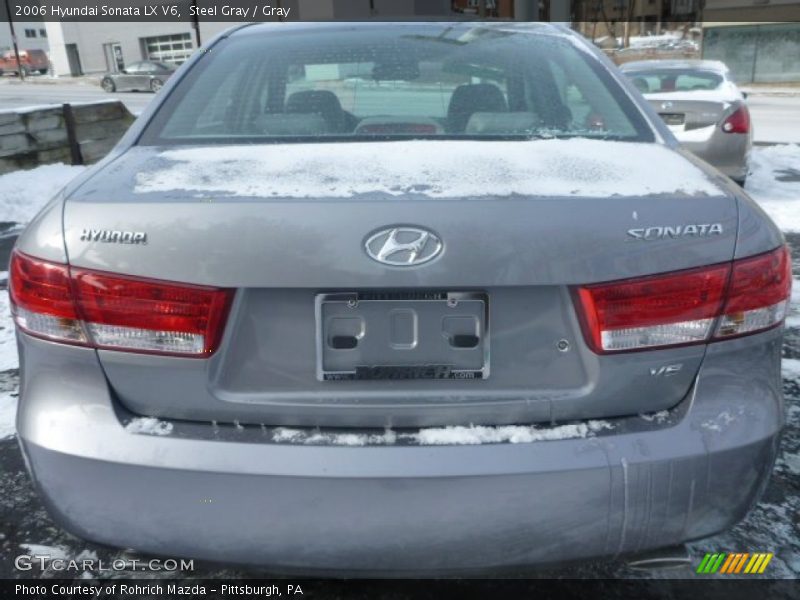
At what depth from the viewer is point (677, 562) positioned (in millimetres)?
1640

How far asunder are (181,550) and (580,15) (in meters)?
50.9

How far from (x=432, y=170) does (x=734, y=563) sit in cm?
148

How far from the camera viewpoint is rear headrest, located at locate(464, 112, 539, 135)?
2.22 metres

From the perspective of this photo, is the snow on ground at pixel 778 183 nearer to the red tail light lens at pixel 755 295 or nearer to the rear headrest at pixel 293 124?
the red tail light lens at pixel 755 295

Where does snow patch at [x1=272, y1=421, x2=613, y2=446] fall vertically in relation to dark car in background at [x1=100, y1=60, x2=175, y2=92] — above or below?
above

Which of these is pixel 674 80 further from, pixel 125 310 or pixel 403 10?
pixel 403 10

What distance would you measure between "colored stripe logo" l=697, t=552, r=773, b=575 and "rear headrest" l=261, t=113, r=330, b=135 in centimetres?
173

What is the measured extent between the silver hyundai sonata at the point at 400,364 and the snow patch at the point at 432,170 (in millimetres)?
14

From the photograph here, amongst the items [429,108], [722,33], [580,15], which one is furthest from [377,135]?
[580,15]

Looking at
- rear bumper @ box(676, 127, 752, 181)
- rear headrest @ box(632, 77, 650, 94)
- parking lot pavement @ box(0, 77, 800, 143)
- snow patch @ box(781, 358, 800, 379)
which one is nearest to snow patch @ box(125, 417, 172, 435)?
snow patch @ box(781, 358, 800, 379)

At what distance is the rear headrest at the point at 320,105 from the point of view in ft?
7.53

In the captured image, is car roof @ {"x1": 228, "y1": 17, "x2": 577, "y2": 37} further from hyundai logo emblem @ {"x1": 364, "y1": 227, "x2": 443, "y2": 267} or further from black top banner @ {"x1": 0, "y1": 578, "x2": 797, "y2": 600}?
black top banner @ {"x1": 0, "y1": 578, "x2": 797, "y2": 600}

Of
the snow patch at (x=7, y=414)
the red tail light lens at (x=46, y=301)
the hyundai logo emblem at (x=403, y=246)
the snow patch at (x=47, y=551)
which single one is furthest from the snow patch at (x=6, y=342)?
the hyundai logo emblem at (x=403, y=246)

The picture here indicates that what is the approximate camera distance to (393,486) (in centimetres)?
150
